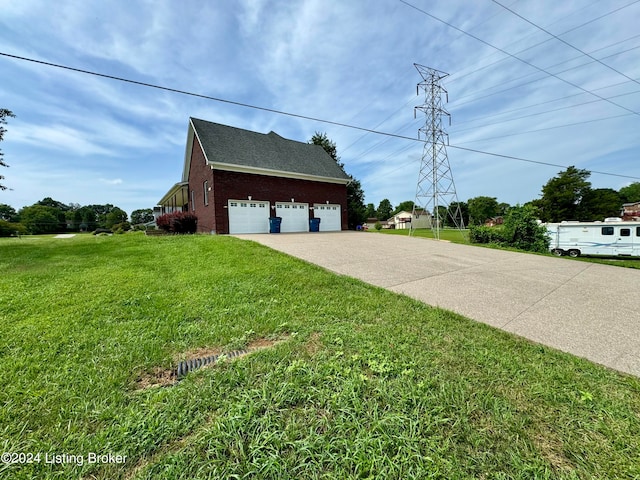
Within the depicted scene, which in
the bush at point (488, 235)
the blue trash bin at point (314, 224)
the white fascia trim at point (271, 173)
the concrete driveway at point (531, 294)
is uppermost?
the white fascia trim at point (271, 173)

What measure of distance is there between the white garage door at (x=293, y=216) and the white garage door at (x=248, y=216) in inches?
39.4

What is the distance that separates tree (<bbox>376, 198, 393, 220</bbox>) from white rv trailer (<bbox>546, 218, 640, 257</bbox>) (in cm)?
7055

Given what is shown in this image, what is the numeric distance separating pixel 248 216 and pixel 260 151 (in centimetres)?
496

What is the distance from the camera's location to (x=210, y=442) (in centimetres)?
153

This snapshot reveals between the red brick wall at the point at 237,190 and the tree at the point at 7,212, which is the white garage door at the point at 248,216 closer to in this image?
the red brick wall at the point at 237,190

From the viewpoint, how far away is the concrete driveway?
3137mm

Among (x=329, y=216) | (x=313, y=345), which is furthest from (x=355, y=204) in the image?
(x=313, y=345)

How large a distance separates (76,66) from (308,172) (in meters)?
12.9

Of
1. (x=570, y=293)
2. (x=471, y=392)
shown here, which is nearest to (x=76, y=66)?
(x=471, y=392)

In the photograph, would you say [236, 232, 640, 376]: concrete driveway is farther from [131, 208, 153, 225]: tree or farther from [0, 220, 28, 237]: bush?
[131, 208, 153, 225]: tree

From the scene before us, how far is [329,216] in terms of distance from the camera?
19.1 metres

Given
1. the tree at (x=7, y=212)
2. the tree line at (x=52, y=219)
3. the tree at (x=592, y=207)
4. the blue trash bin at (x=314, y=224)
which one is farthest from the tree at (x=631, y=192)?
the tree at (x=7, y=212)

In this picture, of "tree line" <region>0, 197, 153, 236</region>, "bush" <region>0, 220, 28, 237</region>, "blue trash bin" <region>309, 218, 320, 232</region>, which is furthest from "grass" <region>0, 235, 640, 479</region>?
"tree line" <region>0, 197, 153, 236</region>

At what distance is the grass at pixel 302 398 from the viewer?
1461 millimetres
